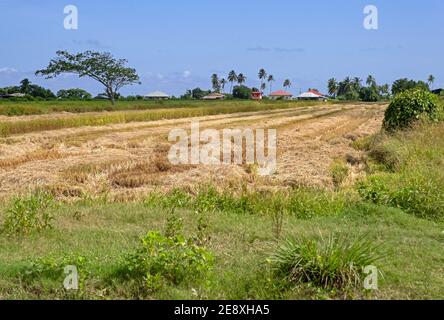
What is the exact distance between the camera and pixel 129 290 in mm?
4012

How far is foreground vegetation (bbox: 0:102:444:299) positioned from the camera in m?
4.03

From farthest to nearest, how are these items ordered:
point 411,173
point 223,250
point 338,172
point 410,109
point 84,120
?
point 84,120 → point 410,109 → point 338,172 → point 411,173 → point 223,250

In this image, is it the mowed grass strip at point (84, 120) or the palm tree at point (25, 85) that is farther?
the palm tree at point (25, 85)

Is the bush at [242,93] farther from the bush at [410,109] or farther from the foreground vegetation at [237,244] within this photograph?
the foreground vegetation at [237,244]

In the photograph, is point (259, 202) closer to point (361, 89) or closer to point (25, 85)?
point (25, 85)

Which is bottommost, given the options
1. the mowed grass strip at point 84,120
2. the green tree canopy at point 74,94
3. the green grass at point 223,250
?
the green grass at point 223,250

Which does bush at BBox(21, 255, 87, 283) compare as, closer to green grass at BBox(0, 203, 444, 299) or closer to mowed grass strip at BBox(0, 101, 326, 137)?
green grass at BBox(0, 203, 444, 299)

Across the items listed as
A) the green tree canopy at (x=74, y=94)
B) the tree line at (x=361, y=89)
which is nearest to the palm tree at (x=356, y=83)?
the tree line at (x=361, y=89)

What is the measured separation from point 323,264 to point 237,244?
1396 millimetres

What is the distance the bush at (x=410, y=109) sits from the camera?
1449 cm

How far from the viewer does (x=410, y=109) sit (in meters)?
14.6

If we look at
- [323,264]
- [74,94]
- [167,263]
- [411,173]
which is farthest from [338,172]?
[74,94]

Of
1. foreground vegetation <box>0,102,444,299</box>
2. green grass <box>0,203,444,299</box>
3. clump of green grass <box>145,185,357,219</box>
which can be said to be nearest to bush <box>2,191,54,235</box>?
foreground vegetation <box>0,102,444,299</box>
